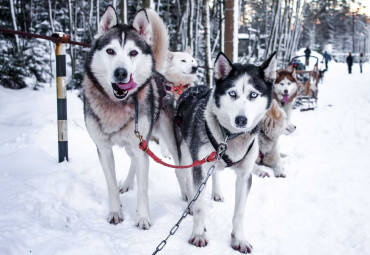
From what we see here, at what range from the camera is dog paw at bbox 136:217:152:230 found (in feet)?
7.52

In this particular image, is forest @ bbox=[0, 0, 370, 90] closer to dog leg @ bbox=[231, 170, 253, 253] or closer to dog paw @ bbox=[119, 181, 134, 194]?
dog paw @ bbox=[119, 181, 134, 194]

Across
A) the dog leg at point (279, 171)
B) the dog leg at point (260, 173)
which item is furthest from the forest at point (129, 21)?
the dog leg at point (279, 171)

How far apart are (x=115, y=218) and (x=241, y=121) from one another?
1.26 m

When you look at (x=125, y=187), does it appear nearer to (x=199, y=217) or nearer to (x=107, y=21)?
A: (x=199, y=217)

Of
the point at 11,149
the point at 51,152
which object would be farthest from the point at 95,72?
the point at 11,149

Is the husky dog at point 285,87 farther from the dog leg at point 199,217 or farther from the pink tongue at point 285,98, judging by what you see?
the dog leg at point 199,217

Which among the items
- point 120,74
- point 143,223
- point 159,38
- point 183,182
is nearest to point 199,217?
point 143,223

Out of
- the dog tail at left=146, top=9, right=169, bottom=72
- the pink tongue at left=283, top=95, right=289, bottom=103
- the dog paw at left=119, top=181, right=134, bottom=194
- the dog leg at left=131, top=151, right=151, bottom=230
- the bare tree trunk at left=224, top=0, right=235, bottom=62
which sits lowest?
the dog paw at left=119, top=181, right=134, bottom=194

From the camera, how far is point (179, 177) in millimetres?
2955

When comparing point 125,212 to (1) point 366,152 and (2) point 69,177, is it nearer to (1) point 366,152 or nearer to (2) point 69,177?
A: (2) point 69,177

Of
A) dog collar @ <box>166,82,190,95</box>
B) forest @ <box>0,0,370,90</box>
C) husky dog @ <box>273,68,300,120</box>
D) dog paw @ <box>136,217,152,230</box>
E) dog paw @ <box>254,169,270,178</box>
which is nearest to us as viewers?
dog paw @ <box>136,217,152,230</box>

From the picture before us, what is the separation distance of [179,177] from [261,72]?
134 centimetres

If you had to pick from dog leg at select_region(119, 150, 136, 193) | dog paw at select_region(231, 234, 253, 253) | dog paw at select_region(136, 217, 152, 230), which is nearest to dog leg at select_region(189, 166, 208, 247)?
dog paw at select_region(231, 234, 253, 253)

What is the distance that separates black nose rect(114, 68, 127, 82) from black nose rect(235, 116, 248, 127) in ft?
2.82
